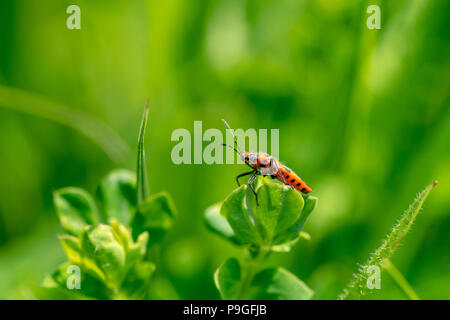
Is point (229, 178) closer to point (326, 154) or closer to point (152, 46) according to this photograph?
point (326, 154)

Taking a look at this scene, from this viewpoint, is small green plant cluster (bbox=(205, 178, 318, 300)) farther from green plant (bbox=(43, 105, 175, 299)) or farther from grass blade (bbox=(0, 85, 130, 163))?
grass blade (bbox=(0, 85, 130, 163))

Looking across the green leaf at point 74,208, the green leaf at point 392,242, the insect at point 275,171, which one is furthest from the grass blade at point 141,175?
the green leaf at point 392,242

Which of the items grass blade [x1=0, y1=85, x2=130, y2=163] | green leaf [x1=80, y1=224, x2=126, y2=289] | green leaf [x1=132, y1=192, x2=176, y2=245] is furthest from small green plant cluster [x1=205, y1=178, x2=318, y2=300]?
grass blade [x1=0, y1=85, x2=130, y2=163]

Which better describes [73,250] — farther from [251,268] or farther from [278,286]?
[278,286]

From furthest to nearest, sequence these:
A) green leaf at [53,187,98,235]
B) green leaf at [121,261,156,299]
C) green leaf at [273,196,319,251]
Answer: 1. green leaf at [53,187,98,235]
2. green leaf at [121,261,156,299]
3. green leaf at [273,196,319,251]

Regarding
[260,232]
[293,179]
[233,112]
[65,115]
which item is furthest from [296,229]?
[65,115]

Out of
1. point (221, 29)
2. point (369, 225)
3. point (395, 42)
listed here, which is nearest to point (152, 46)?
point (221, 29)
